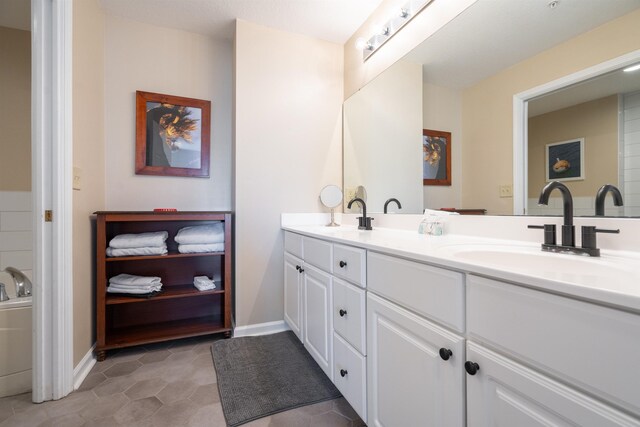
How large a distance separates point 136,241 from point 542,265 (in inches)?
84.4

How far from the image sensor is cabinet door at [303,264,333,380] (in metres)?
1.38

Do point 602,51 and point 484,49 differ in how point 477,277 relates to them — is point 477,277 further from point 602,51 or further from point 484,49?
point 484,49

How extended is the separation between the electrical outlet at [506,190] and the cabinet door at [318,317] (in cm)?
85

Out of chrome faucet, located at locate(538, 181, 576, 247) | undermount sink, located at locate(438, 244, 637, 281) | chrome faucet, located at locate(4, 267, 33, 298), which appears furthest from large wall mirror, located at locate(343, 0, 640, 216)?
chrome faucet, located at locate(4, 267, 33, 298)

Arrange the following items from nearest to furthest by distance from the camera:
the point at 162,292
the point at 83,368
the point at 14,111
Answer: the point at 83,368 → the point at 162,292 → the point at 14,111

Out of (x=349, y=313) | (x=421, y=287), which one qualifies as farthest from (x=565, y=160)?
(x=349, y=313)

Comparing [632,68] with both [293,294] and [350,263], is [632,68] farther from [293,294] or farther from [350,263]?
[293,294]

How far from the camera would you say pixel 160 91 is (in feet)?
7.18

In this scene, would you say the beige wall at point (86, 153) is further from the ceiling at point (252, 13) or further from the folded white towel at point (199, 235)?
the folded white towel at point (199, 235)

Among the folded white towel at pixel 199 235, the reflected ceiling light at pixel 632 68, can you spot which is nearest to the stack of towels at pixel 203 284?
the folded white towel at pixel 199 235

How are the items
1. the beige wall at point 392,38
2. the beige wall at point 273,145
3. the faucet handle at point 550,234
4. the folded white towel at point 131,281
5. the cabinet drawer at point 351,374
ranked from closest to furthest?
1. the faucet handle at point 550,234
2. the cabinet drawer at point 351,374
3. the beige wall at point 392,38
4. the folded white towel at point 131,281
5. the beige wall at point 273,145

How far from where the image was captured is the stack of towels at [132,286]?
72.0 inches

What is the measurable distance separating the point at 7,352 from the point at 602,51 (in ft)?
9.29

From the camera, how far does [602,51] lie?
2.97ft
